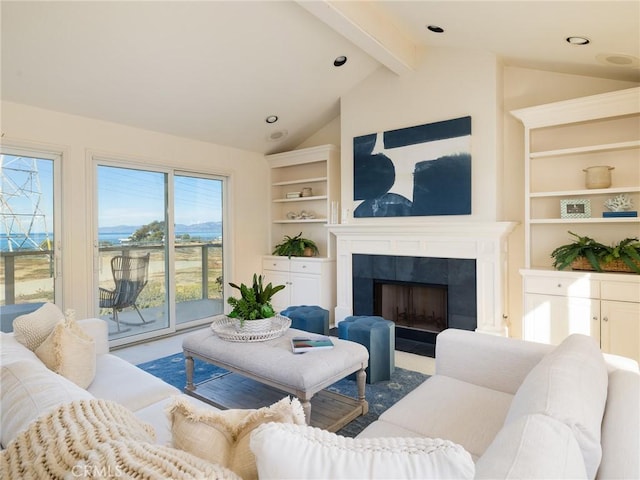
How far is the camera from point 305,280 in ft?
16.5

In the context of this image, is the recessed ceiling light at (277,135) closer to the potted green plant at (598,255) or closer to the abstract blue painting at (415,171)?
the abstract blue painting at (415,171)

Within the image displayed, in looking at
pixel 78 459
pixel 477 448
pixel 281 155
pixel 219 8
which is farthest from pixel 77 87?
pixel 477 448

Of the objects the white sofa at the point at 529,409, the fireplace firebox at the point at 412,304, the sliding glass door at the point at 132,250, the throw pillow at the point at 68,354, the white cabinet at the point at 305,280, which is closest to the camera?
the white sofa at the point at 529,409

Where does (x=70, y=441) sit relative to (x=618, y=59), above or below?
below

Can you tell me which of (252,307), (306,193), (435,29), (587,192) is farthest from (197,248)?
(587,192)

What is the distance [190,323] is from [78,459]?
431cm

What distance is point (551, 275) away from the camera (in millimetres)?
3178

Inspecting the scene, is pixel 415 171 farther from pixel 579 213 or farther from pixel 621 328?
pixel 621 328

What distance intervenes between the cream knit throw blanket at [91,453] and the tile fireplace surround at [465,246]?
338cm

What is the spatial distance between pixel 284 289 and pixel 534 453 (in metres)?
4.64

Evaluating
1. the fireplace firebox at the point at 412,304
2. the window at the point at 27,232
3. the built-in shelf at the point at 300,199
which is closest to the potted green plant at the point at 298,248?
the built-in shelf at the point at 300,199

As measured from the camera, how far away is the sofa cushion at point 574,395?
0.89 m

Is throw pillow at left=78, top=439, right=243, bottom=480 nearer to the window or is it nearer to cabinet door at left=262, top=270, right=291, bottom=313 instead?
the window

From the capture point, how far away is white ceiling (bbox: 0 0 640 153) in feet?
8.72
